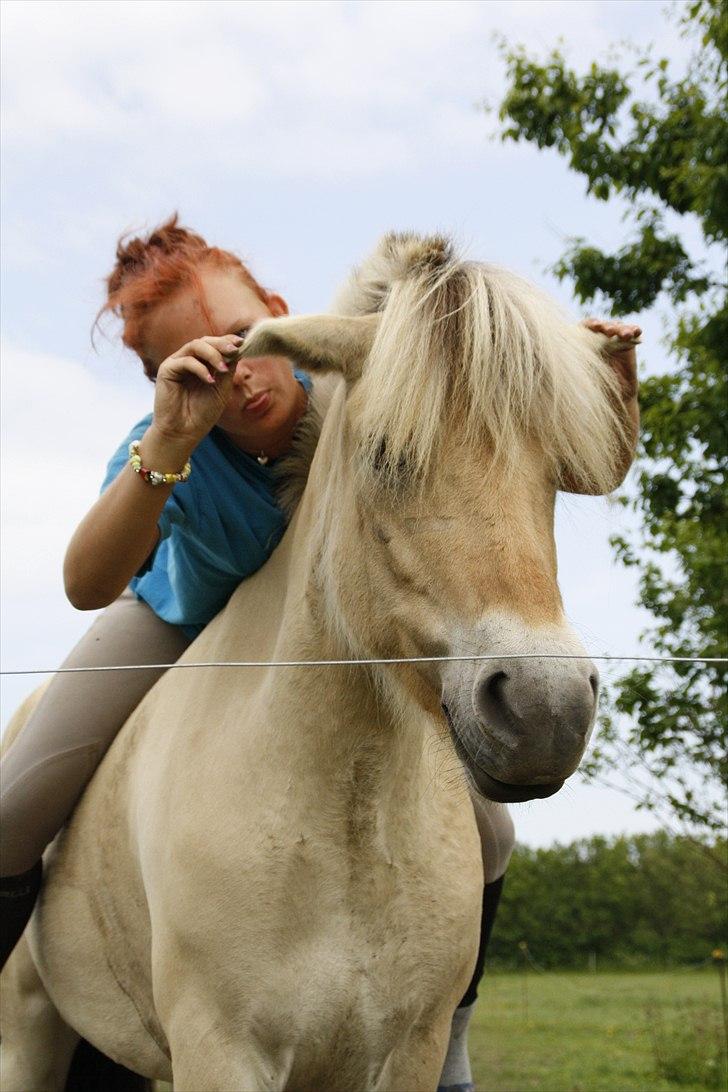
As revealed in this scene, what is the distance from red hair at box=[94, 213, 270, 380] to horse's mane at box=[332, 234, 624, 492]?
0.63 meters

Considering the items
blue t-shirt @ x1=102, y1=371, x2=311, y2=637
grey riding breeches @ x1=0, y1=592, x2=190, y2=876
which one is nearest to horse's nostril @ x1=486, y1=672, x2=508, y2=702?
blue t-shirt @ x1=102, y1=371, x2=311, y2=637

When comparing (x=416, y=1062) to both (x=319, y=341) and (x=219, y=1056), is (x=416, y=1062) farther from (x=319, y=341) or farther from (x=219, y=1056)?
(x=319, y=341)

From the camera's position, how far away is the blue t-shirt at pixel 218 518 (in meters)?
2.86

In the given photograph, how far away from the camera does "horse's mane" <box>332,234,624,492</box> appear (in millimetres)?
2229

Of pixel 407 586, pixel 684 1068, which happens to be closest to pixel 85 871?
pixel 407 586

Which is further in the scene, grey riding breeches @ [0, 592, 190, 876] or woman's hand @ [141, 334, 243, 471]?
grey riding breeches @ [0, 592, 190, 876]

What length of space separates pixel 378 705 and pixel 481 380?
0.71 m

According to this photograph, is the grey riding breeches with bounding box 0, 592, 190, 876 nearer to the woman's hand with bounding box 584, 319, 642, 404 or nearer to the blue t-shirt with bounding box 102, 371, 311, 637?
the blue t-shirt with bounding box 102, 371, 311, 637

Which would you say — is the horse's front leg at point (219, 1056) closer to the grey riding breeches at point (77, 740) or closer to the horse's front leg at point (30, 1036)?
the grey riding breeches at point (77, 740)

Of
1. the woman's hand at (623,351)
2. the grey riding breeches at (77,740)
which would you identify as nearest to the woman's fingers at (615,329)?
the woman's hand at (623,351)

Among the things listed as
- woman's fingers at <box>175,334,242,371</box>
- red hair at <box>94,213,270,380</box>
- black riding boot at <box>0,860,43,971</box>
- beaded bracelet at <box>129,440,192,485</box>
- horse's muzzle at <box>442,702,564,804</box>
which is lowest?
black riding boot at <box>0,860,43,971</box>

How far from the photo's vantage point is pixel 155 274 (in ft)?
9.54

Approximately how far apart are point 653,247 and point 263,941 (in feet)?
27.5

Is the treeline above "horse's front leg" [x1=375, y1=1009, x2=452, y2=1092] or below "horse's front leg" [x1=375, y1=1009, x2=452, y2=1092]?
below
